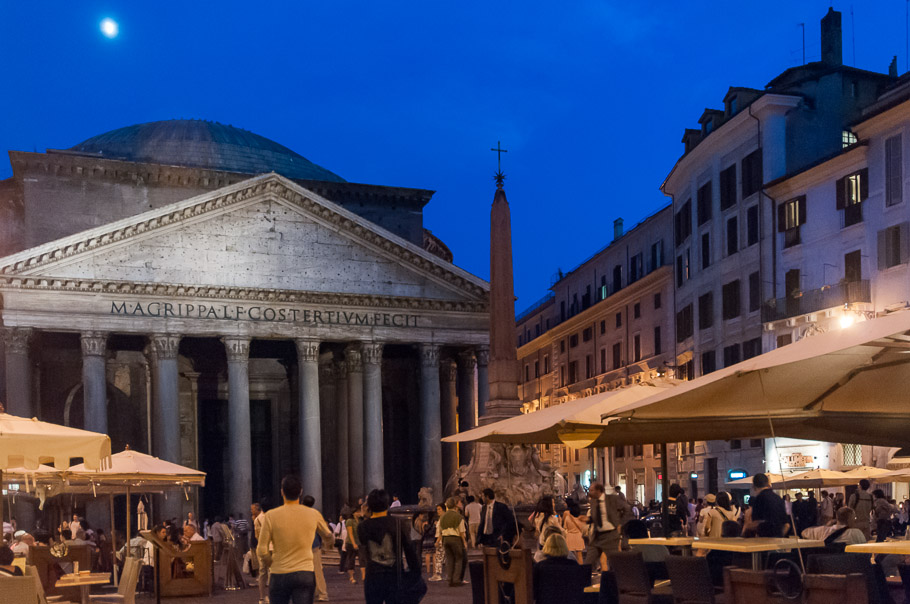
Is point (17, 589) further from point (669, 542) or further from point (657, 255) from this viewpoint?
point (657, 255)

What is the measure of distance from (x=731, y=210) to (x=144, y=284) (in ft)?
58.0

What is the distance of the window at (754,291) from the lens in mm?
33062

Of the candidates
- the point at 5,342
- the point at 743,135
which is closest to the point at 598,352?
the point at 743,135

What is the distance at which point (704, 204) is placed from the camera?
37375mm

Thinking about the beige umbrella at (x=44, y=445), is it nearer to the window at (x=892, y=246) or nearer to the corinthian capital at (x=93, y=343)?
the window at (x=892, y=246)

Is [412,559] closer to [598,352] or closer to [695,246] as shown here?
[695,246]

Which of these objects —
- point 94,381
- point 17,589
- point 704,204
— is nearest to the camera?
point 17,589

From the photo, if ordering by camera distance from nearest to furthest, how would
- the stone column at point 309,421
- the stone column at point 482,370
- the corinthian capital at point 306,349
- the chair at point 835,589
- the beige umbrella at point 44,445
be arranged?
the chair at point 835,589 → the beige umbrella at point 44,445 → the stone column at point 309,421 → the corinthian capital at point 306,349 → the stone column at point 482,370

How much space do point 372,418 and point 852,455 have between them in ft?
46.9

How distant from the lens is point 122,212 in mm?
39188

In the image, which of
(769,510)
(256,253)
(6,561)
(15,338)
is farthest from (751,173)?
(6,561)

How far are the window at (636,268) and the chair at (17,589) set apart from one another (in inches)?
1532

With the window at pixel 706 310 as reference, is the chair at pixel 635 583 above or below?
below

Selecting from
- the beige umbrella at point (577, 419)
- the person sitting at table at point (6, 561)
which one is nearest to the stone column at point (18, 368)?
the beige umbrella at point (577, 419)
